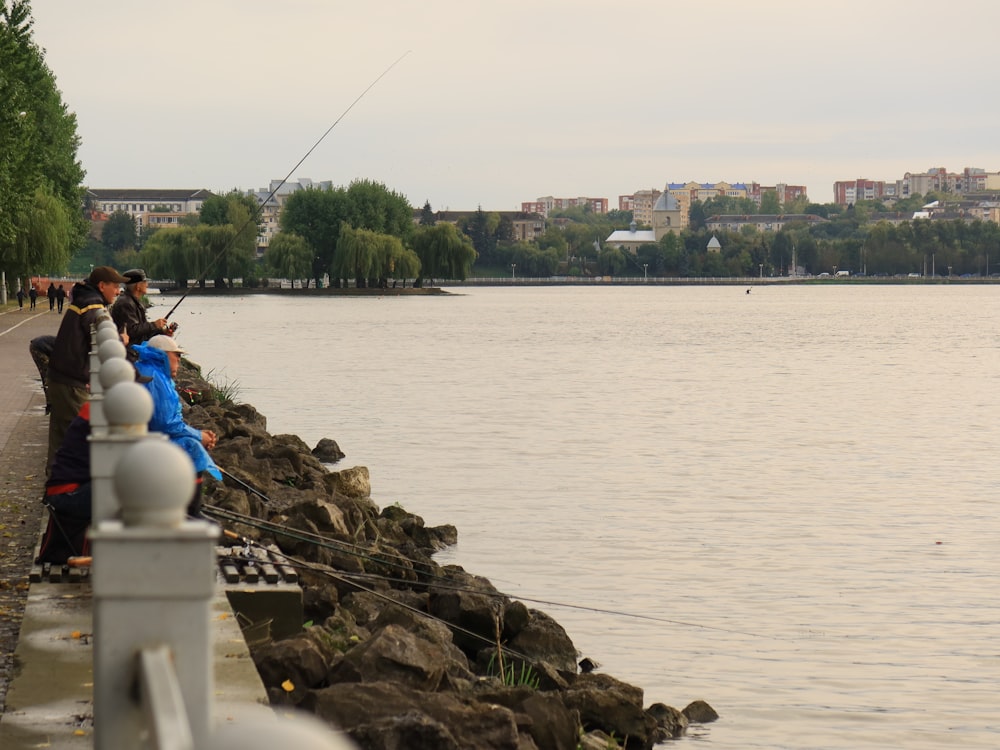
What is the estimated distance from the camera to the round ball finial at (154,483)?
2502 millimetres

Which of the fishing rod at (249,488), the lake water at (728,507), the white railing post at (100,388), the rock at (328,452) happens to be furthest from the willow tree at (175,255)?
the white railing post at (100,388)

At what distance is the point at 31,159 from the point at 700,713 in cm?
4349

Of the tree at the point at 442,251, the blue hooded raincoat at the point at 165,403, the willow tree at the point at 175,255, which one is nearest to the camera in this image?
the blue hooded raincoat at the point at 165,403

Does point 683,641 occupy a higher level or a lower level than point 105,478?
lower

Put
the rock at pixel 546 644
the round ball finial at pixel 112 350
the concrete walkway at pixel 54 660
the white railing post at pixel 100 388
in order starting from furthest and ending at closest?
the rock at pixel 546 644 < the round ball finial at pixel 112 350 < the white railing post at pixel 100 388 < the concrete walkway at pixel 54 660

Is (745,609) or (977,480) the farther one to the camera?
(977,480)

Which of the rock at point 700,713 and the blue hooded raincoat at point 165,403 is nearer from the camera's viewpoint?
the blue hooded raincoat at point 165,403

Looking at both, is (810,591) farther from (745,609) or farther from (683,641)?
(683,641)

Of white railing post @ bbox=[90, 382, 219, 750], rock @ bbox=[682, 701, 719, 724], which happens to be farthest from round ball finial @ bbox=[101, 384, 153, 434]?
rock @ bbox=[682, 701, 719, 724]

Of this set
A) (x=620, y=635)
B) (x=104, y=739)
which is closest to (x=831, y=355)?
(x=620, y=635)

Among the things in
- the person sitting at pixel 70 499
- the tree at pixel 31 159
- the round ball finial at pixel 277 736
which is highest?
the tree at pixel 31 159

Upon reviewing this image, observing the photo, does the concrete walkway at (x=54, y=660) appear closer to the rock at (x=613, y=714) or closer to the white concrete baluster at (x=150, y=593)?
the white concrete baluster at (x=150, y=593)

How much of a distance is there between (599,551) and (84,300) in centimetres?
637

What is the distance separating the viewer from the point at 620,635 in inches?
468
